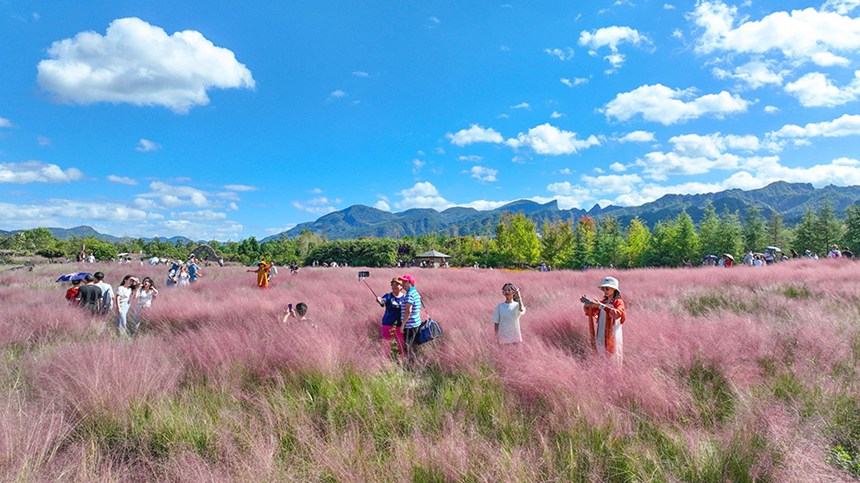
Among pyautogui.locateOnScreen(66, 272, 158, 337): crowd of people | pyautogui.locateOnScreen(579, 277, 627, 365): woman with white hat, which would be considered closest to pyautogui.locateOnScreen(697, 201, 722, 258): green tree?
pyautogui.locateOnScreen(579, 277, 627, 365): woman with white hat

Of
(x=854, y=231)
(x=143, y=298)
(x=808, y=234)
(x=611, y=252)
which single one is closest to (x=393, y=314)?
(x=143, y=298)

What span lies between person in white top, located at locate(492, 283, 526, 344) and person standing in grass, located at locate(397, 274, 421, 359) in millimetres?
1273

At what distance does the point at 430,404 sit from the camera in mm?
3973

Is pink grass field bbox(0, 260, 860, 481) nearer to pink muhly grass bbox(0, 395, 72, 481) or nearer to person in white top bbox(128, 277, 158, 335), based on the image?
pink muhly grass bbox(0, 395, 72, 481)

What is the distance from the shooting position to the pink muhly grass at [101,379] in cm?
352

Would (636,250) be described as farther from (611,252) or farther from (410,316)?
(410,316)

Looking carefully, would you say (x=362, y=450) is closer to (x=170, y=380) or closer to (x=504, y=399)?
(x=504, y=399)

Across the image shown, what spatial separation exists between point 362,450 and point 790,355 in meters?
5.39

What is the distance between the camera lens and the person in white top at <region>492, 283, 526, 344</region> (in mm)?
5328

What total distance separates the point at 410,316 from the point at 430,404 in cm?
199

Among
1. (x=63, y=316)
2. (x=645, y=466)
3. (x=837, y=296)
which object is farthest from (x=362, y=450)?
(x=837, y=296)

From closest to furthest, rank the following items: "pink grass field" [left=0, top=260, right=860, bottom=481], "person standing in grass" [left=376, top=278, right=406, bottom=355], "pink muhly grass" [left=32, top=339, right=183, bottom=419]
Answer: "pink grass field" [left=0, top=260, right=860, bottom=481], "pink muhly grass" [left=32, top=339, right=183, bottom=419], "person standing in grass" [left=376, top=278, right=406, bottom=355]

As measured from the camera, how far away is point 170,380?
13.5ft

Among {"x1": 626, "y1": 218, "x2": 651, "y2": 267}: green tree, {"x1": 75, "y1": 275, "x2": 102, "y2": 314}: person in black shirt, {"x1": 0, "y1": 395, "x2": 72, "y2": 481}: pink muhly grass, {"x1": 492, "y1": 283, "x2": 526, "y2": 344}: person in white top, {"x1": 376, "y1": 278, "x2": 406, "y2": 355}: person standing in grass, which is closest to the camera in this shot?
{"x1": 0, "y1": 395, "x2": 72, "y2": 481}: pink muhly grass
